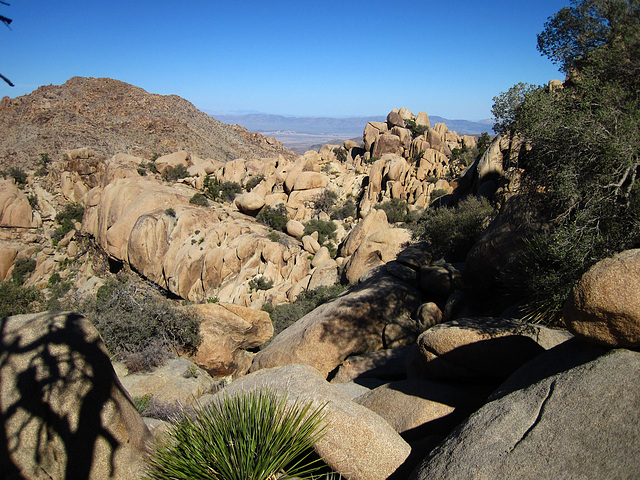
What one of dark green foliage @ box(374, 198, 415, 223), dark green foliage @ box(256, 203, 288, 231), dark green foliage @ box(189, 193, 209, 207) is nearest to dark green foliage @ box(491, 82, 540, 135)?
dark green foliage @ box(374, 198, 415, 223)

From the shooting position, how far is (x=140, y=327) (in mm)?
10289

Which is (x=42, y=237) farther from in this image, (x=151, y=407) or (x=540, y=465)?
(x=540, y=465)

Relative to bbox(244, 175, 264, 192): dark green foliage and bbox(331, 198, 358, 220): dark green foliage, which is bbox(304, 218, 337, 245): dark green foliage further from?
bbox(244, 175, 264, 192): dark green foliage

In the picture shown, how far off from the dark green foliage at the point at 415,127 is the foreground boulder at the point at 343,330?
3511 centimetres

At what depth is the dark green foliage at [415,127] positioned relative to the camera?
42062 mm

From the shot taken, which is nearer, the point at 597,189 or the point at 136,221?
the point at 597,189

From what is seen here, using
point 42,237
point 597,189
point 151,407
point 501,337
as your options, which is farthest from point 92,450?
point 42,237

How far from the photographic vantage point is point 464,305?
9.19 metres

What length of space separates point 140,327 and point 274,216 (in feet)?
60.1

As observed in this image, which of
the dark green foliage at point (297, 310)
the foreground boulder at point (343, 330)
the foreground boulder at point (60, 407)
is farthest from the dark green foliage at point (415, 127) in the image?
the foreground boulder at point (60, 407)

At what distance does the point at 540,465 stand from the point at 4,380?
4.70 m

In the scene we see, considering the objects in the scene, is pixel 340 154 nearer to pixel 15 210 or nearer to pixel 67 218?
pixel 67 218

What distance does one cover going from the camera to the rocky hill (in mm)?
52812

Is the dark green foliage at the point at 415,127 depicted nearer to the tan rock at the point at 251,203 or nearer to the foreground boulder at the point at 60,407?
the tan rock at the point at 251,203
